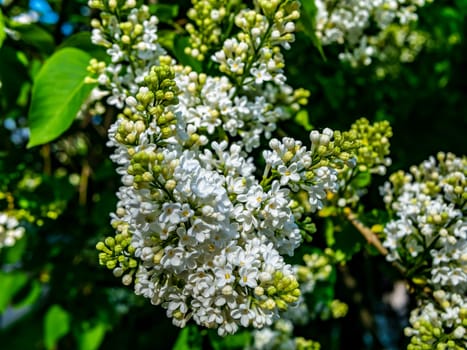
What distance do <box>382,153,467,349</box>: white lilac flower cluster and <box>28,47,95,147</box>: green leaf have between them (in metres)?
1.16

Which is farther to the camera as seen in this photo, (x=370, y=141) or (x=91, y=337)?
Result: (x=91, y=337)

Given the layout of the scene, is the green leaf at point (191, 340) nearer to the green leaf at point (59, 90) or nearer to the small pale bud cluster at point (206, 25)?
the green leaf at point (59, 90)

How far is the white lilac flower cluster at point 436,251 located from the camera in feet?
5.52

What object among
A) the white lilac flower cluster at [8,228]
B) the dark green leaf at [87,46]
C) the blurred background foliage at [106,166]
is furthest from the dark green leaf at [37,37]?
the white lilac flower cluster at [8,228]

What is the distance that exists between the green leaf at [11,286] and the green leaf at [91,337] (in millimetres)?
516

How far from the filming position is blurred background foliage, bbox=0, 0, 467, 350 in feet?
7.82

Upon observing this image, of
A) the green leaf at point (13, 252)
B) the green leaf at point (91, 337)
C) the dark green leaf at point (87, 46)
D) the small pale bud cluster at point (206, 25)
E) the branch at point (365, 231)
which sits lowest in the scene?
the green leaf at point (91, 337)

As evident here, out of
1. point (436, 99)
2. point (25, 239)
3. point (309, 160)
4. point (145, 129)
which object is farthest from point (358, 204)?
point (25, 239)

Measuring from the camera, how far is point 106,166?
2.56m

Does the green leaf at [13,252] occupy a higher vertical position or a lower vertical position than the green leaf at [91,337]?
higher

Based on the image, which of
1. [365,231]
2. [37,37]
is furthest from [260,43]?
[37,37]

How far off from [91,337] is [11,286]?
2.04ft

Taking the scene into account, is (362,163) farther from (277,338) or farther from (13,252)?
(13,252)

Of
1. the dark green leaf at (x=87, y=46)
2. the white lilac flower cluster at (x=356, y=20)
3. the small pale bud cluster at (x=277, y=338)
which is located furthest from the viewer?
the small pale bud cluster at (x=277, y=338)
